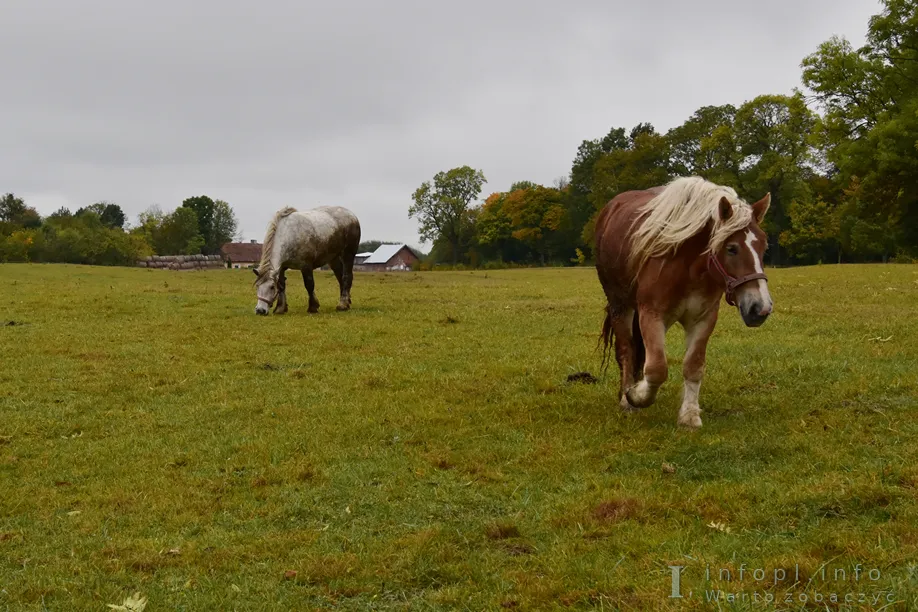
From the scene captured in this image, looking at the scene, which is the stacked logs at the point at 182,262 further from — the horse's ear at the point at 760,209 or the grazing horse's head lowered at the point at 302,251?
the horse's ear at the point at 760,209

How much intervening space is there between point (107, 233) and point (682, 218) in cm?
6599

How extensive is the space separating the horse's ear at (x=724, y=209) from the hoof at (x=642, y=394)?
173cm

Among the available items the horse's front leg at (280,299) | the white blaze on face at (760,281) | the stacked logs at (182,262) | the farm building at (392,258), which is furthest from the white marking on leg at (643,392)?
the farm building at (392,258)

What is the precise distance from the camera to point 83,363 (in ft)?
35.2

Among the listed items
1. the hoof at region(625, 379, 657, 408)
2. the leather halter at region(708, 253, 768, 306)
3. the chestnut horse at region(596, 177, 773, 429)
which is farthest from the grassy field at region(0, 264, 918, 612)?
the leather halter at region(708, 253, 768, 306)

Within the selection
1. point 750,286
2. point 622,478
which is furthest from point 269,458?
point 750,286

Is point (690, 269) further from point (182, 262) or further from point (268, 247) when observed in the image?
point (182, 262)

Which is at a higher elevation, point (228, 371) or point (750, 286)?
point (750, 286)

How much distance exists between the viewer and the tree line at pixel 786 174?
94.9 ft

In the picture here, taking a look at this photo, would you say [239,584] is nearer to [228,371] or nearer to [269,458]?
[269,458]

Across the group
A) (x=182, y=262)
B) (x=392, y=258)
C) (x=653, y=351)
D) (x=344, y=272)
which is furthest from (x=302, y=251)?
(x=392, y=258)

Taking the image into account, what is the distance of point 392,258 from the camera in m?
115

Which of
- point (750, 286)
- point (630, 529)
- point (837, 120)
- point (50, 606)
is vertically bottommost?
point (50, 606)

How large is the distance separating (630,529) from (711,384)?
4.60 metres
